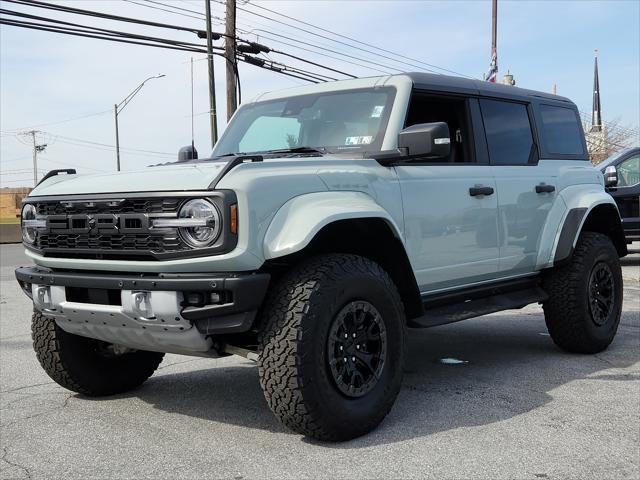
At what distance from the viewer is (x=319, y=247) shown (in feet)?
13.1

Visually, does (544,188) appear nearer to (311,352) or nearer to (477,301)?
(477,301)

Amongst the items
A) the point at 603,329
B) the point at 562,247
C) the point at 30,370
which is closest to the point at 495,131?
the point at 562,247

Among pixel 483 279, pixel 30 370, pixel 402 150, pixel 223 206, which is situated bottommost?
pixel 30 370

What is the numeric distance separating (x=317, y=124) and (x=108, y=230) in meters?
1.73

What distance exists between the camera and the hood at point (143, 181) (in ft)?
11.5

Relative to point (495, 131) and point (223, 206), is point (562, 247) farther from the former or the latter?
point (223, 206)

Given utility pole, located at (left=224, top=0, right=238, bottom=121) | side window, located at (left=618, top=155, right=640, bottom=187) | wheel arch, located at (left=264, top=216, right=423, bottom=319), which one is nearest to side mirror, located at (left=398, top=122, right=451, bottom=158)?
wheel arch, located at (left=264, top=216, right=423, bottom=319)

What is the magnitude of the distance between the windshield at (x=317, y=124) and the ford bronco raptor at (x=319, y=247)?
1 cm

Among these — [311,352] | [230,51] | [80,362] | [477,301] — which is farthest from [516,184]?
[230,51]

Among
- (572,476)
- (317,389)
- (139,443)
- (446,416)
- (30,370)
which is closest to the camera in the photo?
(572,476)

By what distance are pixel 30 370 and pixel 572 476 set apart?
4.01 m

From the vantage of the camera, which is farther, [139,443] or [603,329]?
[603,329]

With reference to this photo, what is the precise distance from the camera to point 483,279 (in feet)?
16.6

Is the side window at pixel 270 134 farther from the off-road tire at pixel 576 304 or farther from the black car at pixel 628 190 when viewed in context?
the black car at pixel 628 190
